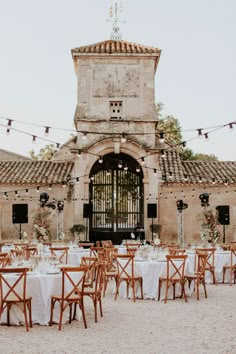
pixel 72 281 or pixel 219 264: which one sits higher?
pixel 72 281

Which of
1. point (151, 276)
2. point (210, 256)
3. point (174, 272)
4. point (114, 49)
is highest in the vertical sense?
point (114, 49)

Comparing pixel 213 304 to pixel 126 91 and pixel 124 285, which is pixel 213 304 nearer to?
pixel 124 285

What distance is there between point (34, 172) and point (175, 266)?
14805 millimetres

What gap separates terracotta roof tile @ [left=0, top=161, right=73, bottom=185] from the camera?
23453 mm

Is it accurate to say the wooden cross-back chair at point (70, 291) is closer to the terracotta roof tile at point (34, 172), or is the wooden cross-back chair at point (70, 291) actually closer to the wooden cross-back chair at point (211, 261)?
the wooden cross-back chair at point (211, 261)

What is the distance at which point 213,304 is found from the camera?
10266 millimetres

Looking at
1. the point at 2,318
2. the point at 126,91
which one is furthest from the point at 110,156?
the point at 2,318

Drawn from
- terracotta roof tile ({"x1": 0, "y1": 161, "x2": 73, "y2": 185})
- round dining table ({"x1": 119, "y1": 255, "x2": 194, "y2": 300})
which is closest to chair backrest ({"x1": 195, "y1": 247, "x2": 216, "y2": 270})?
round dining table ({"x1": 119, "y1": 255, "x2": 194, "y2": 300})

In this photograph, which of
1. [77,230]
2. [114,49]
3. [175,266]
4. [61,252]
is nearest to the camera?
[175,266]

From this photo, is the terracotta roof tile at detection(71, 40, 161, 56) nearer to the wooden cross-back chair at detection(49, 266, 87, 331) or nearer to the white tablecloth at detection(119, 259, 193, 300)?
the white tablecloth at detection(119, 259, 193, 300)

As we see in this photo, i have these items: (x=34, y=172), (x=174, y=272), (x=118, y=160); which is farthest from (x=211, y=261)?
(x=34, y=172)

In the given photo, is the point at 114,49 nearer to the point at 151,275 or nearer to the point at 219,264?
the point at 219,264

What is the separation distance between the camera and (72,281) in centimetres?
824

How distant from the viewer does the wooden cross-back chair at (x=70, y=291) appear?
8211 millimetres
